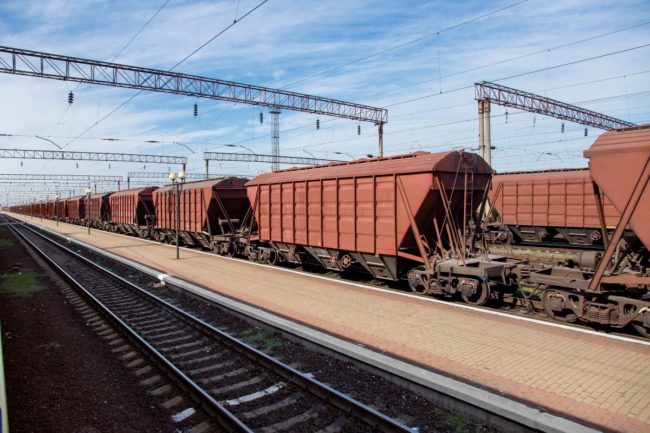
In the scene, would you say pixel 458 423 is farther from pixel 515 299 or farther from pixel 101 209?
pixel 101 209

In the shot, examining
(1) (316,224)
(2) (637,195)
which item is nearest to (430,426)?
(2) (637,195)

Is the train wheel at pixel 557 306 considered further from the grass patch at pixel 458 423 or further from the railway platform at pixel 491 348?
the grass patch at pixel 458 423

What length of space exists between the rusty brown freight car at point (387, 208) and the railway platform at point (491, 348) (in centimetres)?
124

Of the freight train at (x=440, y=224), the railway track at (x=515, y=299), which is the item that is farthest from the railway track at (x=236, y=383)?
the freight train at (x=440, y=224)

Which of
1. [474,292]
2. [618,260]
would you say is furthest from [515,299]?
[618,260]

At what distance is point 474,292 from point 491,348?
2893mm

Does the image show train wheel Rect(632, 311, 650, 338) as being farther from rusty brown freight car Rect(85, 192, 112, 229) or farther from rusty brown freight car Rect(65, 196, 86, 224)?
rusty brown freight car Rect(65, 196, 86, 224)

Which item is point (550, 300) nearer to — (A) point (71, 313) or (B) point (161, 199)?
(A) point (71, 313)

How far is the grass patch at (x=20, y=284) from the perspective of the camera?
1326cm

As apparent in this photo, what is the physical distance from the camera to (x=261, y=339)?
8117 millimetres

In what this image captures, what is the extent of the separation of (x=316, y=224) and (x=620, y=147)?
851cm

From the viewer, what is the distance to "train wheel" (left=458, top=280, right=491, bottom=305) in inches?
381

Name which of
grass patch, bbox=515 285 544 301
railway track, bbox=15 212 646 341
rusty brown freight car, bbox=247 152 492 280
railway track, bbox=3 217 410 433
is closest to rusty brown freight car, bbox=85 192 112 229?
railway track, bbox=15 212 646 341

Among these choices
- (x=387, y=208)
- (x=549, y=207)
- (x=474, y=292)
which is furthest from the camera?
(x=549, y=207)
